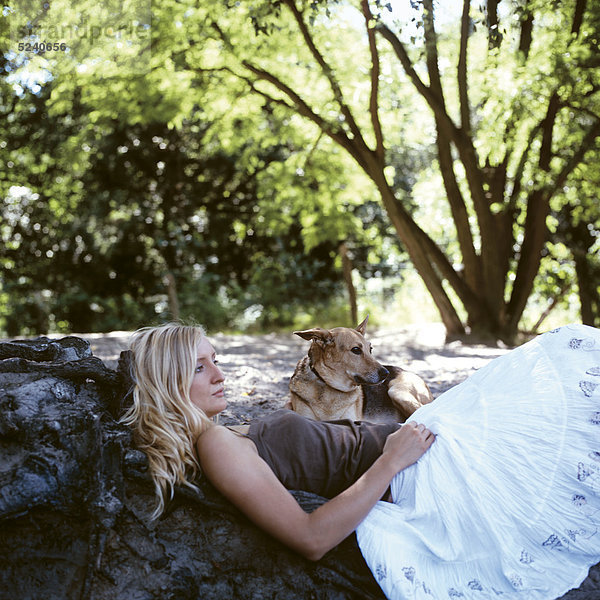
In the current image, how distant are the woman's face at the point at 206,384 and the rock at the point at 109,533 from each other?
29 centimetres

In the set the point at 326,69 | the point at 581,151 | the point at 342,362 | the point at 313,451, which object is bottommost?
the point at 342,362

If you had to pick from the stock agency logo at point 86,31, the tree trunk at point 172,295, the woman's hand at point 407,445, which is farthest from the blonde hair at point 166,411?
the tree trunk at point 172,295

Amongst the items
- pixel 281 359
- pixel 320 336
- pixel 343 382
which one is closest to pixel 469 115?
pixel 281 359

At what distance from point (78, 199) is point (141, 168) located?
65.1 inches

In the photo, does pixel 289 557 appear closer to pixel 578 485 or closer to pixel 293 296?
pixel 578 485

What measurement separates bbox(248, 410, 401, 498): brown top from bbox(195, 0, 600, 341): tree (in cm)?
706

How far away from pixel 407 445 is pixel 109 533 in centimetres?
114

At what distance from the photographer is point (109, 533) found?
7.59 ft

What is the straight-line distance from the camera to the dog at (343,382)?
468cm

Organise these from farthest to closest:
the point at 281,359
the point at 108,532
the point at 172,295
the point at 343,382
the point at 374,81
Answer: the point at 172,295
the point at 374,81
the point at 281,359
the point at 343,382
the point at 108,532

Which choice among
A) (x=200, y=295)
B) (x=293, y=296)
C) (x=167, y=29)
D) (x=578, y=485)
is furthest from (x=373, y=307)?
(x=578, y=485)

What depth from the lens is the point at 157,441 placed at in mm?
2449

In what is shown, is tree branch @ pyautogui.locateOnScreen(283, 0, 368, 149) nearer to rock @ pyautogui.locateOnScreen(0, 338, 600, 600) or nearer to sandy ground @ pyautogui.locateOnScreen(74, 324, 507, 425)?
sandy ground @ pyautogui.locateOnScreen(74, 324, 507, 425)

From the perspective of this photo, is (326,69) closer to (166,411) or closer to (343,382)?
(343,382)
